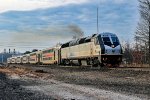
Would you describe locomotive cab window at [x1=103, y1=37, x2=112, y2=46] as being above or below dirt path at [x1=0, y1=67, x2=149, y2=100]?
above

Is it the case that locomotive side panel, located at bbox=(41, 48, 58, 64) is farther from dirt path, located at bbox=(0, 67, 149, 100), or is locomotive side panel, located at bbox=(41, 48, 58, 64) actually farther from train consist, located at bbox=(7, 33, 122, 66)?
dirt path, located at bbox=(0, 67, 149, 100)

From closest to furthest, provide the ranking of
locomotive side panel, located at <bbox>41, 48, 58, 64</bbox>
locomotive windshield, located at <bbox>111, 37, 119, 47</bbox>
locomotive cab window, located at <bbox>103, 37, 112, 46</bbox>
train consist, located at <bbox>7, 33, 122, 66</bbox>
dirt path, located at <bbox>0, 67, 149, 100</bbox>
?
dirt path, located at <bbox>0, 67, 149, 100</bbox> → train consist, located at <bbox>7, 33, 122, 66</bbox> → locomotive cab window, located at <bbox>103, 37, 112, 46</bbox> → locomotive windshield, located at <bbox>111, 37, 119, 47</bbox> → locomotive side panel, located at <bbox>41, 48, 58, 64</bbox>

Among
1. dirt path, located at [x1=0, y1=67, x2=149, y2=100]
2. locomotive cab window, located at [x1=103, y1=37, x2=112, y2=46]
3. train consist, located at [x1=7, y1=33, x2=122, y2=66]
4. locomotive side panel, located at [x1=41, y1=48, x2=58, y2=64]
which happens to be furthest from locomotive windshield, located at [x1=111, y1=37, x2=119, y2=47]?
locomotive side panel, located at [x1=41, y1=48, x2=58, y2=64]

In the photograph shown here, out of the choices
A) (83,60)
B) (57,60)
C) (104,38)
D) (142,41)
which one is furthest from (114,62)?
(142,41)

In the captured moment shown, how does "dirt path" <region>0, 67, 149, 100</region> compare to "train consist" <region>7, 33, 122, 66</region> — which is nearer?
"dirt path" <region>0, 67, 149, 100</region>

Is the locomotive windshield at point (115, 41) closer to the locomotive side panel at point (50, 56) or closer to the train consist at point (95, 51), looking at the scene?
the train consist at point (95, 51)

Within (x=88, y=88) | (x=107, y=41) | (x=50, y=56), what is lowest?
(x=88, y=88)

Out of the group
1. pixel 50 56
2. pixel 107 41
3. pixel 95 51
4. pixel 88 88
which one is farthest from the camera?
pixel 50 56

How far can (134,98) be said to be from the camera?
509 inches

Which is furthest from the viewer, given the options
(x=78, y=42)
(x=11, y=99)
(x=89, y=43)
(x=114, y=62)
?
(x=78, y=42)

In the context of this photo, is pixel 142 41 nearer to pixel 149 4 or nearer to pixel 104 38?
pixel 149 4

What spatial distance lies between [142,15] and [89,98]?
51.6 meters

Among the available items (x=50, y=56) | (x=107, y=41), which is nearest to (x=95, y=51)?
(x=107, y=41)

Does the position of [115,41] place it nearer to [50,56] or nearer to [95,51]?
[95,51]
